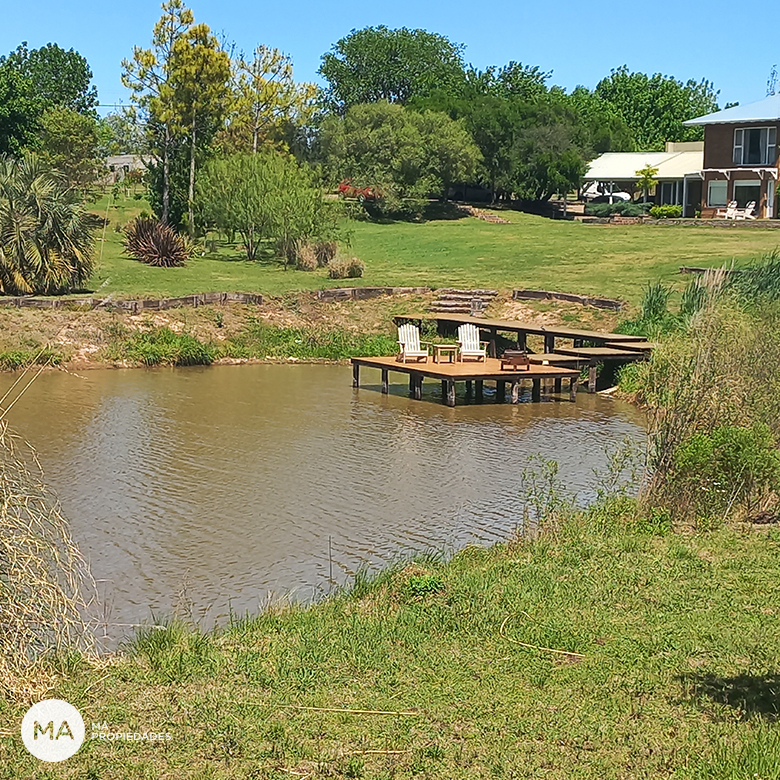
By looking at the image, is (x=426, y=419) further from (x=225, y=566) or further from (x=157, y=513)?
(x=225, y=566)

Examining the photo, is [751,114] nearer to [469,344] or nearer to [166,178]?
[166,178]

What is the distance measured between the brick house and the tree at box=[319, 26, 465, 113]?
55727mm

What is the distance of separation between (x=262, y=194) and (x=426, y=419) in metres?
20.4

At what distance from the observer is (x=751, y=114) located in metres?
56.2

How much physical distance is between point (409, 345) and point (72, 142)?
40.6 m

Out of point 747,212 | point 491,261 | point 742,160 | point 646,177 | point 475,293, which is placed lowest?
point 475,293

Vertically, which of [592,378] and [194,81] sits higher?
[194,81]

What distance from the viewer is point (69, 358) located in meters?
27.0

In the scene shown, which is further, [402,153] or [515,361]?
[402,153]

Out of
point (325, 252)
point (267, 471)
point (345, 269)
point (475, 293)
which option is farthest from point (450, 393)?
point (325, 252)

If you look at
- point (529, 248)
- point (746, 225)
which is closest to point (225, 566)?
point (529, 248)

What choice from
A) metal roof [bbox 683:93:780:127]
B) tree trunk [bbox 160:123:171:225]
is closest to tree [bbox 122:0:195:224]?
tree trunk [bbox 160:123:171:225]

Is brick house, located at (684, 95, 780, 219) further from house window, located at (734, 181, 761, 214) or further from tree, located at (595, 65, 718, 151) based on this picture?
tree, located at (595, 65, 718, 151)

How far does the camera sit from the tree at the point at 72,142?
5797 cm
